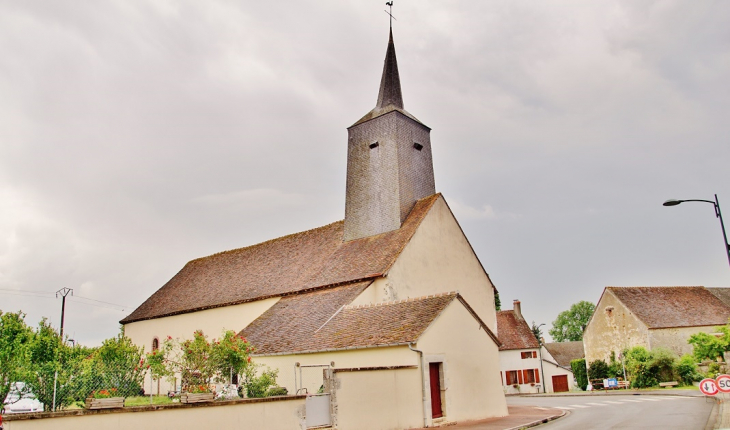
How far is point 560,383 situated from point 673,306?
13.2 m

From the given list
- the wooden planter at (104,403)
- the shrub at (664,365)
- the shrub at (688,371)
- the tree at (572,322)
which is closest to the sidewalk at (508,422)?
the wooden planter at (104,403)

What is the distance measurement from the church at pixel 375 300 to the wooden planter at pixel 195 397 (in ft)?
10.5

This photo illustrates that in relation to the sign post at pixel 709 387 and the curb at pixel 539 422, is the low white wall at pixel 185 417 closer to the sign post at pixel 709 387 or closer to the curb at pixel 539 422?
the curb at pixel 539 422

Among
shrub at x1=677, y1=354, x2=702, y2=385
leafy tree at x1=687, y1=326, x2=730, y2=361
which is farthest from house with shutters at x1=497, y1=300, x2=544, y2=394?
leafy tree at x1=687, y1=326, x2=730, y2=361

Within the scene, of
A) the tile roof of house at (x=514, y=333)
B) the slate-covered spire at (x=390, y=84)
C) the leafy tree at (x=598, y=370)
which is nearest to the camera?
the slate-covered spire at (x=390, y=84)

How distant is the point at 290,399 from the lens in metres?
13.2

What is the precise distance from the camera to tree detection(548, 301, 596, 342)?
319 ft

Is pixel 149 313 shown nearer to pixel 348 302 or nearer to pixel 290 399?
pixel 348 302

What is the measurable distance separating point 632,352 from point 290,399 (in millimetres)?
33469

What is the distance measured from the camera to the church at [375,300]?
1609 centimetres

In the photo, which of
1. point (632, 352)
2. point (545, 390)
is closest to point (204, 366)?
point (632, 352)

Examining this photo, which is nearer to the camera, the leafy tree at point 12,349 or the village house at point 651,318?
the leafy tree at point 12,349

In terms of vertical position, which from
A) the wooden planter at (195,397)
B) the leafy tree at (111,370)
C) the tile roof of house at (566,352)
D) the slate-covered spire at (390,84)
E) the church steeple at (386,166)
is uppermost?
the slate-covered spire at (390,84)

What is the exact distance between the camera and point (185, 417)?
11336mm
